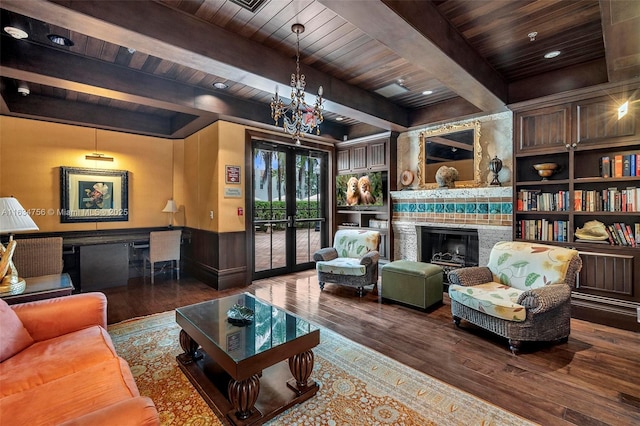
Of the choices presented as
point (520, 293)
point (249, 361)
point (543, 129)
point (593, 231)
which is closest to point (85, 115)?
point (249, 361)

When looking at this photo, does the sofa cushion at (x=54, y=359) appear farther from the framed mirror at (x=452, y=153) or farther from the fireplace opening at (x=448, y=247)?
the framed mirror at (x=452, y=153)

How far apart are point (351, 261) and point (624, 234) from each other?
3.23 metres

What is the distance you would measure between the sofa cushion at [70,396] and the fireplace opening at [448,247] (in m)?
4.29

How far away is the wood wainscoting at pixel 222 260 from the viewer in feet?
15.8

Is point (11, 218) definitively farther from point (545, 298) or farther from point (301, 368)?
point (545, 298)

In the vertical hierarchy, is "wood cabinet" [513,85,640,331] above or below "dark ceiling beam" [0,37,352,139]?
below

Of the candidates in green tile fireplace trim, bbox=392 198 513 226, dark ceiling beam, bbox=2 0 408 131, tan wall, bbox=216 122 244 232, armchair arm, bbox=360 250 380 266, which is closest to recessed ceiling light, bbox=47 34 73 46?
dark ceiling beam, bbox=2 0 408 131

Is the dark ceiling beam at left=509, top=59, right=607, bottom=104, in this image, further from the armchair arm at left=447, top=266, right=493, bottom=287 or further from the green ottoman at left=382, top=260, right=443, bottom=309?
the green ottoman at left=382, top=260, right=443, bottom=309

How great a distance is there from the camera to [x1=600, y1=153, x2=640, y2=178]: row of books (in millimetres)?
3268

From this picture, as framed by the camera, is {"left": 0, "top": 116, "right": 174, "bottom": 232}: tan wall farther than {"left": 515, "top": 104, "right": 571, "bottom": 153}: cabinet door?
Yes

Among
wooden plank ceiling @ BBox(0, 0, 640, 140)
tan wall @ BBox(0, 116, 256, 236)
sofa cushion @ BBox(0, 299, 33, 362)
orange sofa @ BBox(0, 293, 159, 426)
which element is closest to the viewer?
orange sofa @ BBox(0, 293, 159, 426)

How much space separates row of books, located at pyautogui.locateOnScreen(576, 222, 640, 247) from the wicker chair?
6741 mm

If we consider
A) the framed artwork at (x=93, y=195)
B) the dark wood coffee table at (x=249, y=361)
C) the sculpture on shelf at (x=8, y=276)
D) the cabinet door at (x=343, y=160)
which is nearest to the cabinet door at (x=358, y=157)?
the cabinet door at (x=343, y=160)

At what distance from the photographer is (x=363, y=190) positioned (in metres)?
5.84
